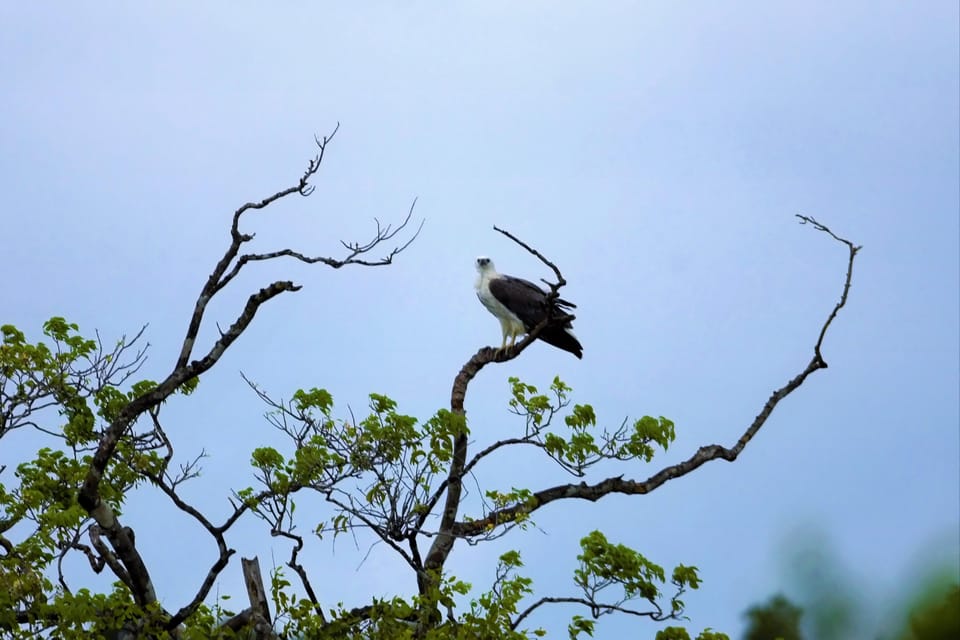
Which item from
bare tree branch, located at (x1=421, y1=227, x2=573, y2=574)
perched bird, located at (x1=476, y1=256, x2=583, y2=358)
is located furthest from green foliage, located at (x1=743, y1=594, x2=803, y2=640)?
bare tree branch, located at (x1=421, y1=227, x2=573, y2=574)

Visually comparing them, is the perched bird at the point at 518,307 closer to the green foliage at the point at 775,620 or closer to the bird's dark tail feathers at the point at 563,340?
the bird's dark tail feathers at the point at 563,340

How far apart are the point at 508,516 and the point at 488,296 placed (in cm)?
485

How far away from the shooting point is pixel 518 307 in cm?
1709

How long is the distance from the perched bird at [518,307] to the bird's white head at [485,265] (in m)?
0.05

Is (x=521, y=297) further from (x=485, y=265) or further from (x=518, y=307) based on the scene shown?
(x=485, y=265)

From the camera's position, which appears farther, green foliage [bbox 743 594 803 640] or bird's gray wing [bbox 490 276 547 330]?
green foliage [bbox 743 594 803 640]

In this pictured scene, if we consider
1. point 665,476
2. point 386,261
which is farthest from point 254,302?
point 665,476

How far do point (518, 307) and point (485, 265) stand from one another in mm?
1361

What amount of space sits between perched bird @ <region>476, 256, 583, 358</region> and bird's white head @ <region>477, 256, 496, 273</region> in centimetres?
5

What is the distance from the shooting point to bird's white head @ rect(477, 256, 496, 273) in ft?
59.8

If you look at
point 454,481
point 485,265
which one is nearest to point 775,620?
point 485,265

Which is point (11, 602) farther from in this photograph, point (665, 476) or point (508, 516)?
point (665, 476)

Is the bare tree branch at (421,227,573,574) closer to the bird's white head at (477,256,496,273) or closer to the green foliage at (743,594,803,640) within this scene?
the bird's white head at (477,256,496,273)

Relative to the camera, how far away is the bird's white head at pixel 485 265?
18.2 metres
